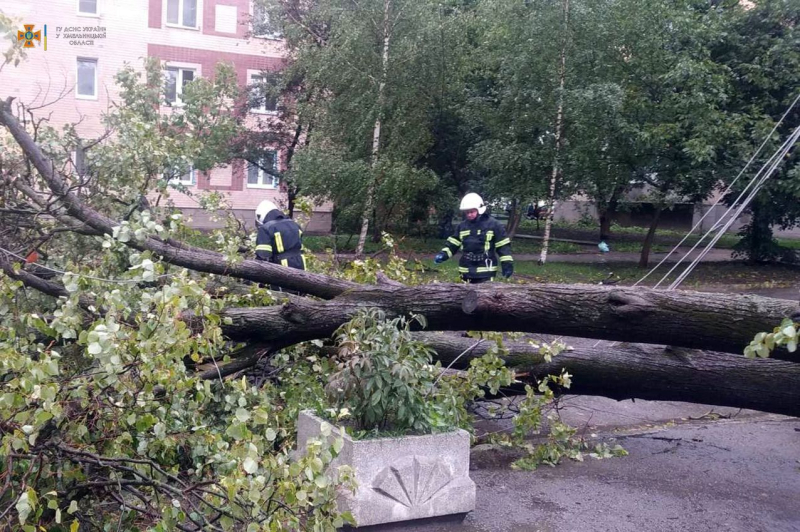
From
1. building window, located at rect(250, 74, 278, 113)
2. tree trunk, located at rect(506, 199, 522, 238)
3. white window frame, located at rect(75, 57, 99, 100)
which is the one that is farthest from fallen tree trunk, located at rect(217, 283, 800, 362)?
white window frame, located at rect(75, 57, 99, 100)

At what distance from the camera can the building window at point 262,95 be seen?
19.3m

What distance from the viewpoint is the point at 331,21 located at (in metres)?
16.6

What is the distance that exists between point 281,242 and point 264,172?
14471mm

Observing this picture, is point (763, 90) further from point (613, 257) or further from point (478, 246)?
point (478, 246)

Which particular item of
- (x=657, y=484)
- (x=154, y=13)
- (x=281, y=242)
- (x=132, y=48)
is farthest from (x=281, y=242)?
(x=154, y=13)

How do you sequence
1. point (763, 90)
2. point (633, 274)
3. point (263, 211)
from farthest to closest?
point (633, 274) < point (763, 90) < point (263, 211)

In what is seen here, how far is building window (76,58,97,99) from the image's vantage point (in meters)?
21.9

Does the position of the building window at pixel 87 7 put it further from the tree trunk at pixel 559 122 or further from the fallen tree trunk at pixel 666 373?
the fallen tree trunk at pixel 666 373

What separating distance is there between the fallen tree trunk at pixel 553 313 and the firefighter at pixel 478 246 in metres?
3.06

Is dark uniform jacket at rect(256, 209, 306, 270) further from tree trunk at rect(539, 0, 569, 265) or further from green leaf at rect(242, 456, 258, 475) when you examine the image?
tree trunk at rect(539, 0, 569, 265)

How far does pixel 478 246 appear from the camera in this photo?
25.8ft

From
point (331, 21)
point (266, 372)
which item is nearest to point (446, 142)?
point (331, 21)

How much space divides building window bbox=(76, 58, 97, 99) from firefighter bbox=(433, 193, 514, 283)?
56.1 ft

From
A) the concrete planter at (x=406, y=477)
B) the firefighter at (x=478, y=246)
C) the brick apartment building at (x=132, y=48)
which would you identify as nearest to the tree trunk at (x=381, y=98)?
the brick apartment building at (x=132, y=48)
